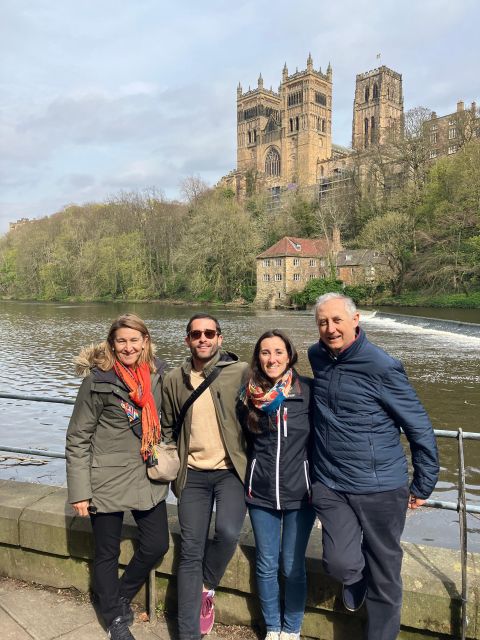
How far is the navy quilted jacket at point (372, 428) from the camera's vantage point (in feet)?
8.82

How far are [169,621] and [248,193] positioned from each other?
99.0 metres

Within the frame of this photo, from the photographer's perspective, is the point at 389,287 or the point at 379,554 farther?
the point at 389,287

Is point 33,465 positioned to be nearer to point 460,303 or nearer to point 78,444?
point 78,444

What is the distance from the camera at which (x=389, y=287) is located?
5369 centimetres

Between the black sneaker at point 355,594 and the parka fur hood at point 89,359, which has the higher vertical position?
the parka fur hood at point 89,359

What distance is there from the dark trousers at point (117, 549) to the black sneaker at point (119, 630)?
2.7 inches

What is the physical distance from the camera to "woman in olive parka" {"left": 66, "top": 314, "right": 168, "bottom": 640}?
300 centimetres

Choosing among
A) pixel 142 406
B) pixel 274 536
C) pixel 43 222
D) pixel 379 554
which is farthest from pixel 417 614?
pixel 43 222

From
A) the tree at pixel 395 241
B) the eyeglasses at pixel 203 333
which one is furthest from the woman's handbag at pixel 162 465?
the tree at pixel 395 241

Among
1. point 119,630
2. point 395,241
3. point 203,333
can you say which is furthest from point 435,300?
point 119,630

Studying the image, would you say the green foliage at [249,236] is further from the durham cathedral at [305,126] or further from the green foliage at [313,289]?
the durham cathedral at [305,126]

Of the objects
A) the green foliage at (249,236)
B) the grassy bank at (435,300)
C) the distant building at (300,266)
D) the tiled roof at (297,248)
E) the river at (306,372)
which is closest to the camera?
the river at (306,372)

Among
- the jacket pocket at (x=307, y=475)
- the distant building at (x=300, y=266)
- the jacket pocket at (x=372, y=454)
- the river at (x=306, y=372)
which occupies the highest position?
the distant building at (x=300, y=266)

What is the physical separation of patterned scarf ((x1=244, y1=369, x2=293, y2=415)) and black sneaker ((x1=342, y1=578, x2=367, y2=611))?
97 centimetres
